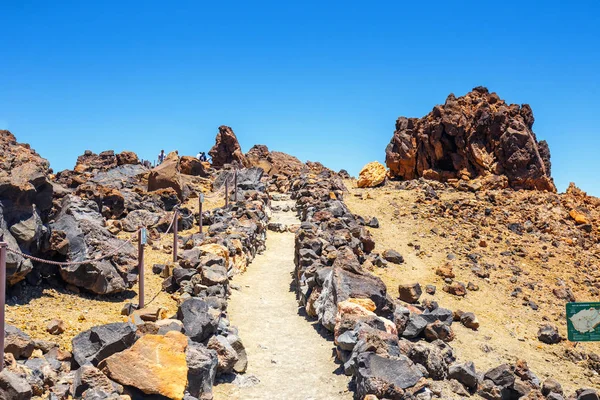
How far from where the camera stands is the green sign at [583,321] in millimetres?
8305

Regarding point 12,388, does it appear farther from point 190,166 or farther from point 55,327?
point 190,166

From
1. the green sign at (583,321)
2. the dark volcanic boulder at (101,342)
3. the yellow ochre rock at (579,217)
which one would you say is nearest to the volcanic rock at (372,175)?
the yellow ochre rock at (579,217)

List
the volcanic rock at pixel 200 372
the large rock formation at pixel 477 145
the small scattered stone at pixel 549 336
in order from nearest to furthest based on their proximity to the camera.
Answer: the volcanic rock at pixel 200 372
the small scattered stone at pixel 549 336
the large rock formation at pixel 477 145

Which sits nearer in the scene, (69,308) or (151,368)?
(151,368)

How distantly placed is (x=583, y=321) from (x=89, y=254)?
33.2ft

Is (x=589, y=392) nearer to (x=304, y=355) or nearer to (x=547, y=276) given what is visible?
(x=304, y=355)

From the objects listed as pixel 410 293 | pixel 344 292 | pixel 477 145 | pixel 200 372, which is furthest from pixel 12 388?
pixel 477 145

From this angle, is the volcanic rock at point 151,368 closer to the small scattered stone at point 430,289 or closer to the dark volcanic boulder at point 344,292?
the dark volcanic boulder at point 344,292

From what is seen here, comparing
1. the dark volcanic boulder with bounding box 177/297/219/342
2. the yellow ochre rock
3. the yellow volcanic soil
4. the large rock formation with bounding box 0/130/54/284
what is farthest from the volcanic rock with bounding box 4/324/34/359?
the yellow ochre rock

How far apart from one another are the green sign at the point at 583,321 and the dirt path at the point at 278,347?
4074 mm

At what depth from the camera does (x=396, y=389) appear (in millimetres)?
6984

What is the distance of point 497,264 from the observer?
22.4 meters

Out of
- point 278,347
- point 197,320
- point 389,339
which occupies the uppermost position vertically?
point 197,320

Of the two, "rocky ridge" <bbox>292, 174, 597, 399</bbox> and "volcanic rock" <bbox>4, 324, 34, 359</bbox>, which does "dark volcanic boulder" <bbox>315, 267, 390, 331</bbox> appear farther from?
"volcanic rock" <bbox>4, 324, 34, 359</bbox>
